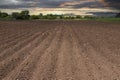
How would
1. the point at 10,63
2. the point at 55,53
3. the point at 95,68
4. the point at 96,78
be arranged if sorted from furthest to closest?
the point at 55,53, the point at 10,63, the point at 95,68, the point at 96,78

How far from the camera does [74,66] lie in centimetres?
1110

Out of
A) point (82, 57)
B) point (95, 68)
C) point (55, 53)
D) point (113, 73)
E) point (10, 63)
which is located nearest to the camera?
point (113, 73)

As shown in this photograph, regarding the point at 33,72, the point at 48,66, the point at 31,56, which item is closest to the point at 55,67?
the point at 48,66

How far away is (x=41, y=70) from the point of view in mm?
10398

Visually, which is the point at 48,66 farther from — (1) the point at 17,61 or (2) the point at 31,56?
(2) the point at 31,56

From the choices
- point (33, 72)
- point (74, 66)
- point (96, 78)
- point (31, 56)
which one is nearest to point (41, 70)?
point (33, 72)

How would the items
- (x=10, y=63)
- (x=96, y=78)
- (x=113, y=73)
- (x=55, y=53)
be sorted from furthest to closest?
(x=55, y=53), (x=10, y=63), (x=113, y=73), (x=96, y=78)

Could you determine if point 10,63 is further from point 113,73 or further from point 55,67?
point 113,73

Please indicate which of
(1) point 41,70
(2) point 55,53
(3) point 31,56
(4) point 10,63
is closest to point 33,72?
(1) point 41,70

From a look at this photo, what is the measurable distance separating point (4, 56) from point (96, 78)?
209 inches

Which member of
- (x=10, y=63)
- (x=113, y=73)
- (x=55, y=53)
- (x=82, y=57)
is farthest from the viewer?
(x=55, y=53)

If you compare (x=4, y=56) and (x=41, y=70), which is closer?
(x=41, y=70)

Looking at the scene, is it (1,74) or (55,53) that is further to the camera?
(55,53)

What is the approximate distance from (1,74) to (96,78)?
279cm
